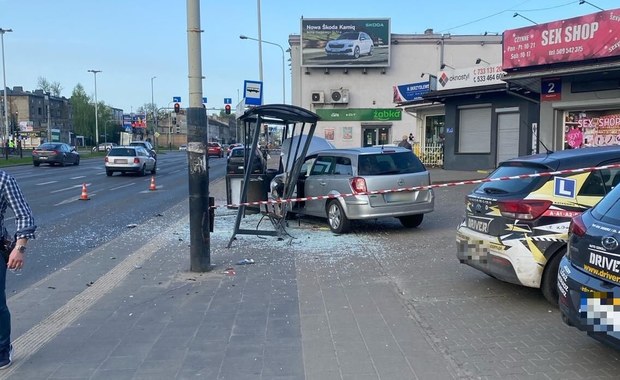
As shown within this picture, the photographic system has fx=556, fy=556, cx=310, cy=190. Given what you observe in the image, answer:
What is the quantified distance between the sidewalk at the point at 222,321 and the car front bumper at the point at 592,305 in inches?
38.1

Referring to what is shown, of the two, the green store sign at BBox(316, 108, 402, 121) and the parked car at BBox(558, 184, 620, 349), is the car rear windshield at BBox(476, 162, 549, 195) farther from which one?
the green store sign at BBox(316, 108, 402, 121)

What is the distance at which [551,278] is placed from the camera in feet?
17.9

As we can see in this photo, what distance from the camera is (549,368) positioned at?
421 centimetres

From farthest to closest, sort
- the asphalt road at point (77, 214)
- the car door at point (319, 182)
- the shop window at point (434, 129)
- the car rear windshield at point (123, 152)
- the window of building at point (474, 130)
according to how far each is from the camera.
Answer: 1. the shop window at point (434, 129)
2. the car rear windshield at point (123, 152)
3. the window of building at point (474, 130)
4. the car door at point (319, 182)
5. the asphalt road at point (77, 214)

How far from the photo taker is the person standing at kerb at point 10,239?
4137 millimetres

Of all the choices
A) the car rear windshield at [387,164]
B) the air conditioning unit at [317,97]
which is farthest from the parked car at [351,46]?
the car rear windshield at [387,164]

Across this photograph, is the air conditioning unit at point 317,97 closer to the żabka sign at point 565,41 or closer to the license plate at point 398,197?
the żabka sign at point 565,41

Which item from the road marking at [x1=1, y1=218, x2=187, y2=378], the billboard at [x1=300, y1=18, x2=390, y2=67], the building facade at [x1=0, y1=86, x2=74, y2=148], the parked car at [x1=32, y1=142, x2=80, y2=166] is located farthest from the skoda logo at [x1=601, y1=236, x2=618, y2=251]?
the building facade at [x1=0, y1=86, x2=74, y2=148]

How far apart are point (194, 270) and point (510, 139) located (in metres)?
18.8

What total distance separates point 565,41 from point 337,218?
31.4ft

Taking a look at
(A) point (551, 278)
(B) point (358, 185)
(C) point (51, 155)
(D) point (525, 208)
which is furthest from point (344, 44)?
(A) point (551, 278)

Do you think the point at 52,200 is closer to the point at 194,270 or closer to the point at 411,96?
the point at 194,270

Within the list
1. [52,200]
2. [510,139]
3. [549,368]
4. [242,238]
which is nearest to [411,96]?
[510,139]

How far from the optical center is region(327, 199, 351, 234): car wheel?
10156mm
